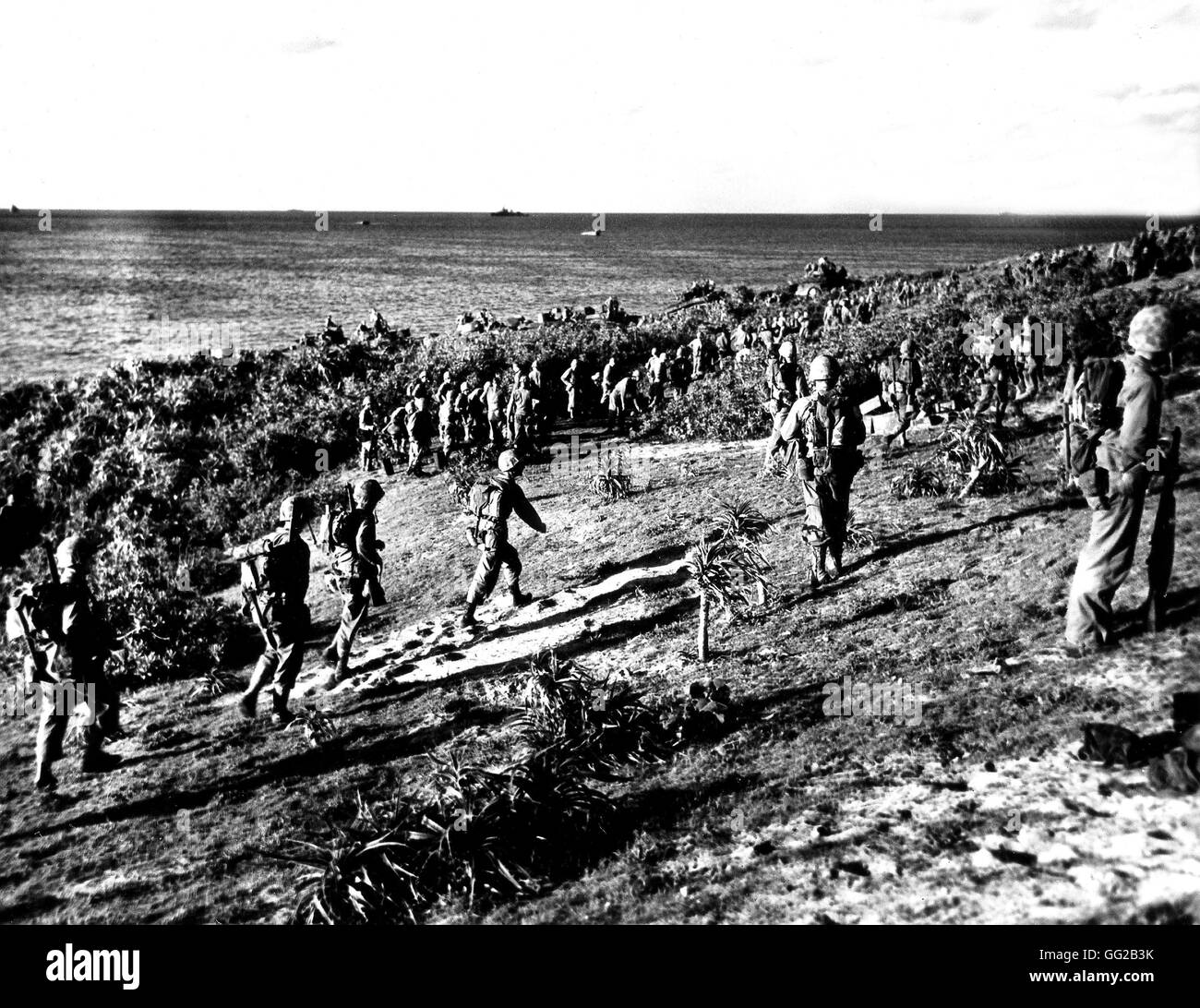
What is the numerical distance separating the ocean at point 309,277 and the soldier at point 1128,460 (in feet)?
63.4

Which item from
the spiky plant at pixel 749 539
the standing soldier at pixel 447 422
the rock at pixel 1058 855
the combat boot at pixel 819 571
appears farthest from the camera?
the standing soldier at pixel 447 422

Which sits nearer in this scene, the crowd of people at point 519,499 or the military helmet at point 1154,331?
the military helmet at point 1154,331

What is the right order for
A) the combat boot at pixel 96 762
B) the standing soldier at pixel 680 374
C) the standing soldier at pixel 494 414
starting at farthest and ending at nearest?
1. the standing soldier at pixel 680 374
2. the standing soldier at pixel 494 414
3. the combat boot at pixel 96 762

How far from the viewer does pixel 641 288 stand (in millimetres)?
65875

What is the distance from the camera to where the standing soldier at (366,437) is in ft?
59.0

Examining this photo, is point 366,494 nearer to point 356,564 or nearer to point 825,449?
point 356,564

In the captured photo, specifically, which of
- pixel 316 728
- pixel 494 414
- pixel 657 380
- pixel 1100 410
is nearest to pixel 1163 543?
pixel 1100 410

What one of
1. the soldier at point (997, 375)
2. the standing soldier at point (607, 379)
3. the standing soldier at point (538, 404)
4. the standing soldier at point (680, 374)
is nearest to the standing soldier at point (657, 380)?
the standing soldier at point (680, 374)

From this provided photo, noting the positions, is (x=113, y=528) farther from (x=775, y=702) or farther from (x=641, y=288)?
(x=641, y=288)

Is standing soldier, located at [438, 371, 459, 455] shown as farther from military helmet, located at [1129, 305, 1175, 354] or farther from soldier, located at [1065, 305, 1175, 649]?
military helmet, located at [1129, 305, 1175, 354]

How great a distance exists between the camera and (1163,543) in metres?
6.88

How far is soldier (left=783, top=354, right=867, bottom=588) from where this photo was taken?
9477 mm

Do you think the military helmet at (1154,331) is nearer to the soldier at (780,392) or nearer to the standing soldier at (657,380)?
the soldier at (780,392)

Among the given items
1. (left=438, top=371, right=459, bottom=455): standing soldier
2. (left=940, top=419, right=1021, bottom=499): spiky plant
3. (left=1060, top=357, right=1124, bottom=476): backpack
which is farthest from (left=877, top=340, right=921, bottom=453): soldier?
(left=438, top=371, right=459, bottom=455): standing soldier
